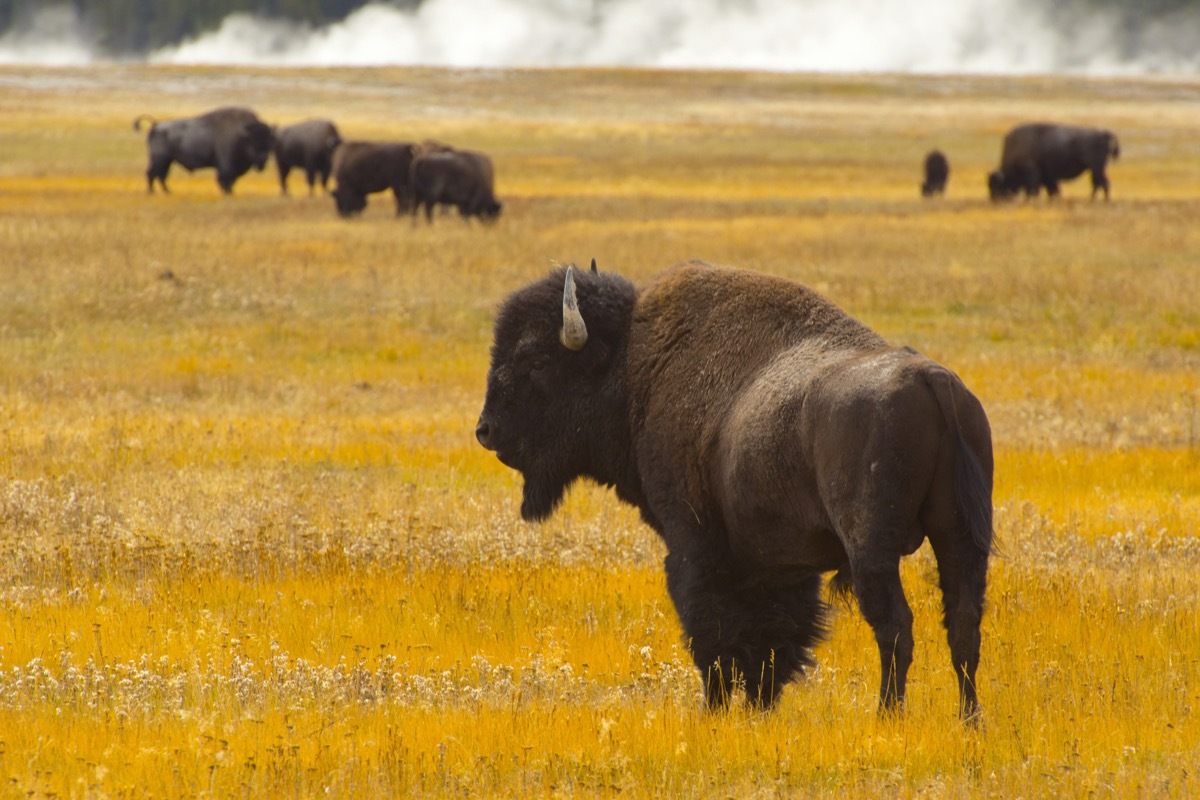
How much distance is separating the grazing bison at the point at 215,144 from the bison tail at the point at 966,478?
39.1m

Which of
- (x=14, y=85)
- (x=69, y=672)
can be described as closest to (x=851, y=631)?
(x=69, y=672)

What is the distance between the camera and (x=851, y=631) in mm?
7098

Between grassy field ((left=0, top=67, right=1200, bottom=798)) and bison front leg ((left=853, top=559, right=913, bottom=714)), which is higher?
bison front leg ((left=853, top=559, right=913, bottom=714))

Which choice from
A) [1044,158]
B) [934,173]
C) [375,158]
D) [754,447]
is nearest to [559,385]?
[754,447]

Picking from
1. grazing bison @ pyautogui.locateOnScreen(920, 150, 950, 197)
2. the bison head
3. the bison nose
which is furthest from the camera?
grazing bison @ pyautogui.locateOnScreen(920, 150, 950, 197)

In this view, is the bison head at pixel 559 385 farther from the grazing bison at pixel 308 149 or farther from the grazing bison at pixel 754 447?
the grazing bison at pixel 308 149

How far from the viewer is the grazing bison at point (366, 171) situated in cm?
3403

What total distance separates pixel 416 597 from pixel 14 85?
10048cm

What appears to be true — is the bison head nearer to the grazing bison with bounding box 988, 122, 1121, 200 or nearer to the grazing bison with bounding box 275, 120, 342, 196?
the grazing bison with bounding box 988, 122, 1121, 200

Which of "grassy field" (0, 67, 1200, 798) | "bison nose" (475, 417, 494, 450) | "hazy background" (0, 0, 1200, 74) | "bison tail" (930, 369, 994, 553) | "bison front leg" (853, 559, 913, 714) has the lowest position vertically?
"grassy field" (0, 67, 1200, 798)

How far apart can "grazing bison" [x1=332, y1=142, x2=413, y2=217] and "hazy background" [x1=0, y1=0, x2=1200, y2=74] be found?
133048 millimetres

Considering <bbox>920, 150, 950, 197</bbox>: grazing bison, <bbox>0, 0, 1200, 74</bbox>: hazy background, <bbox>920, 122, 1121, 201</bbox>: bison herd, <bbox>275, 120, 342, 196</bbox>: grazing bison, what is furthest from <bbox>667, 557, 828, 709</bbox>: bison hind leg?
<bbox>0, 0, 1200, 74</bbox>: hazy background

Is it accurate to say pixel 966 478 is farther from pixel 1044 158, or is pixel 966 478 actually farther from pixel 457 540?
pixel 1044 158

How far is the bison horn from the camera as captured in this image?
6027mm
